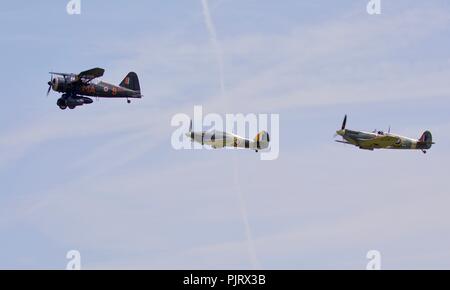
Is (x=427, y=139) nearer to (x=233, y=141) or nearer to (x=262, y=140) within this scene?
(x=262, y=140)

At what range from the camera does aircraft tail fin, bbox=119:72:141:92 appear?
19725 cm

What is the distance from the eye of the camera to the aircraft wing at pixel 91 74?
627 feet

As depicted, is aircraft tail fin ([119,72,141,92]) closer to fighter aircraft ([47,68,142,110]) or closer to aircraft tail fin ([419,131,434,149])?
fighter aircraft ([47,68,142,110])

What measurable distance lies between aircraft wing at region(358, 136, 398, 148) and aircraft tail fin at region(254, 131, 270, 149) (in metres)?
12.8

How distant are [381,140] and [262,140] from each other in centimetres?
1648

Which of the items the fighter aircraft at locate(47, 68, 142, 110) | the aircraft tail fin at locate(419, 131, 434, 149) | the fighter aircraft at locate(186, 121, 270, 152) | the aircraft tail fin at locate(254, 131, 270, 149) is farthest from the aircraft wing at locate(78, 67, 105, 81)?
the aircraft tail fin at locate(419, 131, 434, 149)

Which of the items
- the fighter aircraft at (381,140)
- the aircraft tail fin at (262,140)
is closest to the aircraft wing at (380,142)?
the fighter aircraft at (381,140)
